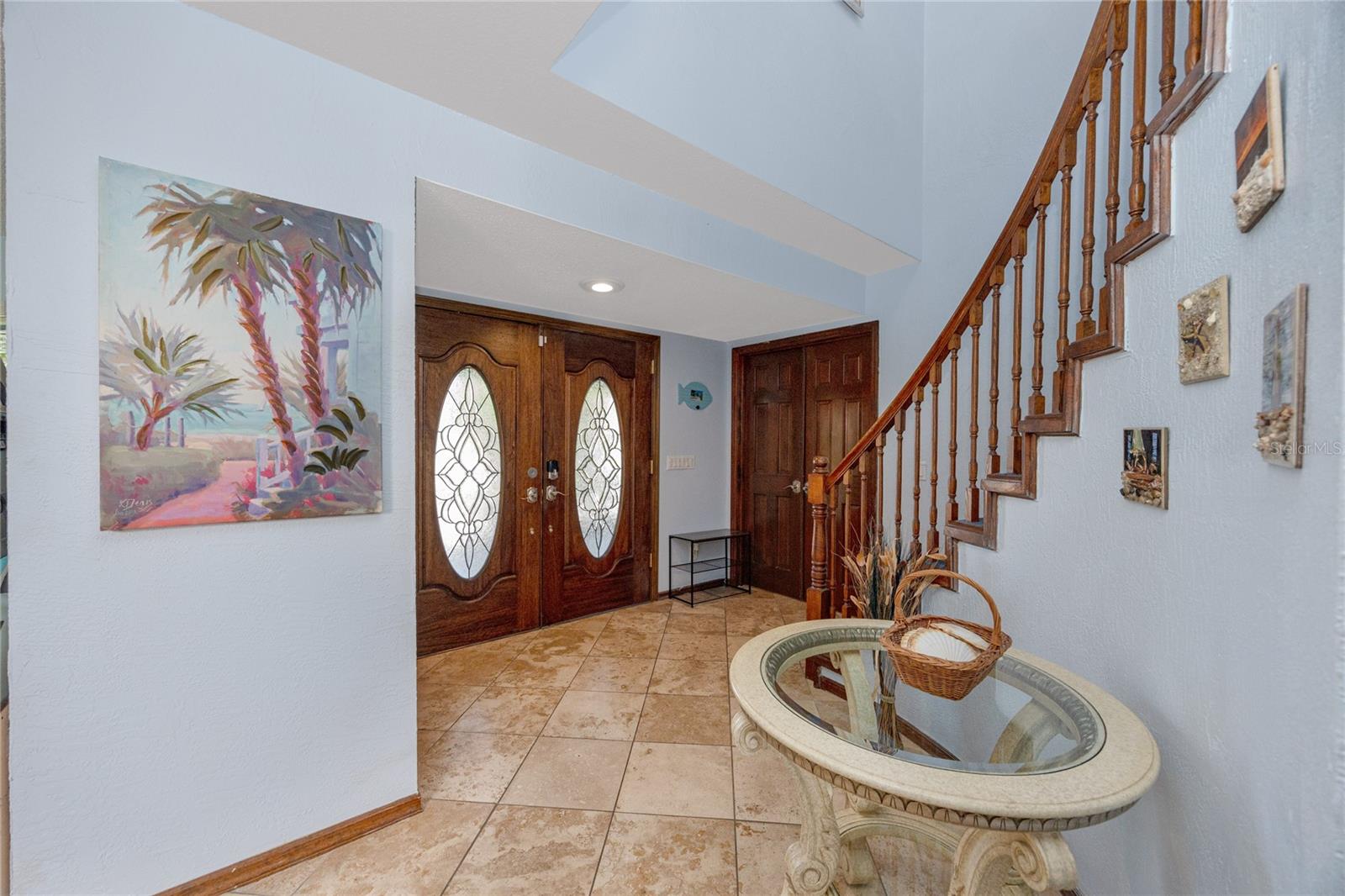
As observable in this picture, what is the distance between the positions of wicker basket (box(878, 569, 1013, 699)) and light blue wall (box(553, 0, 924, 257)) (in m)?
1.59

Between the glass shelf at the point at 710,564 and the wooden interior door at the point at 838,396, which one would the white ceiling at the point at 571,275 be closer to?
the wooden interior door at the point at 838,396

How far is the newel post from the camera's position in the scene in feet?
7.93

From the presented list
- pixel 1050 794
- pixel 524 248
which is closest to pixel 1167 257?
pixel 1050 794

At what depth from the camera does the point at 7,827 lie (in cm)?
119

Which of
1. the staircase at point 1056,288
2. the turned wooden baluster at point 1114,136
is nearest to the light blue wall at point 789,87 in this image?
the staircase at point 1056,288

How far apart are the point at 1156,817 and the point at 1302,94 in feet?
4.32

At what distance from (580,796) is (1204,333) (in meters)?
2.17

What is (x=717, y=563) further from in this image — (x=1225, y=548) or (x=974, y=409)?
(x=1225, y=548)

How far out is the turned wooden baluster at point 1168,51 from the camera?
1102mm

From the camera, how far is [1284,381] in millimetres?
731

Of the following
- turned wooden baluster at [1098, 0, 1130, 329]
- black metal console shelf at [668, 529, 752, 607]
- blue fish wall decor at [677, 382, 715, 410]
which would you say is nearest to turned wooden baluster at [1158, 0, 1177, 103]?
turned wooden baluster at [1098, 0, 1130, 329]

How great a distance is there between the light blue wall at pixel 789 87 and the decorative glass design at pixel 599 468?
6.91ft

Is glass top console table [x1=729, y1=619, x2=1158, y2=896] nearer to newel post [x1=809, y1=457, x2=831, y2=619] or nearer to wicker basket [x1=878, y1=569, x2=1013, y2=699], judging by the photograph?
wicker basket [x1=878, y1=569, x2=1013, y2=699]

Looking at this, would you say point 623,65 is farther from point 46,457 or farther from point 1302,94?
point 46,457
